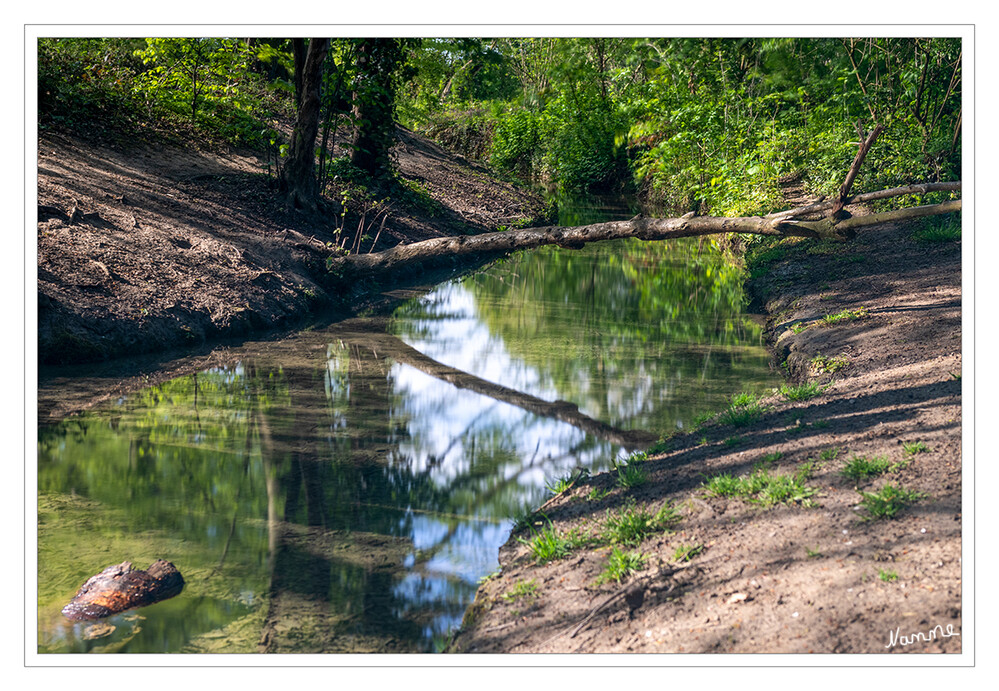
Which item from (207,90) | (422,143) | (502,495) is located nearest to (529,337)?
(502,495)

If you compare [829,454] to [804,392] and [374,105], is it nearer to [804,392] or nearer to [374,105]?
[804,392]

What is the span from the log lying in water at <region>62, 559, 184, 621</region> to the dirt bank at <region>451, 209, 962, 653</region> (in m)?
1.60

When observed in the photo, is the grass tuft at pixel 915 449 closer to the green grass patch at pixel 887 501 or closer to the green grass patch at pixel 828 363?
the green grass patch at pixel 887 501

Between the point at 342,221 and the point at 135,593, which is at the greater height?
the point at 342,221

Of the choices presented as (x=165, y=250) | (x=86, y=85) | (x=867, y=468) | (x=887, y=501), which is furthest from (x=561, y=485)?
(x=86, y=85)

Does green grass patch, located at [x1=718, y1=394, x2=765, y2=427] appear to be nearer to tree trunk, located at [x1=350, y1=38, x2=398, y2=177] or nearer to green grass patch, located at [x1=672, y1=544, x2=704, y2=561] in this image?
green grass patch, located at [x1=672, y1=544, x2=704, y2=561]

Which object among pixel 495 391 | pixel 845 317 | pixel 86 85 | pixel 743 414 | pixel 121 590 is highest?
pixel 86 85

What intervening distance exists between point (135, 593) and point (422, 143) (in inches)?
844

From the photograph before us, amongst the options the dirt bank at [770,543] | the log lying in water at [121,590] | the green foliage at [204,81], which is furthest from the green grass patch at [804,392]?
the green foliage at [204,81]

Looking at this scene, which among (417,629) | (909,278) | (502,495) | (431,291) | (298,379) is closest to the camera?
(417,629)

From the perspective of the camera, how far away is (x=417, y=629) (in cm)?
371

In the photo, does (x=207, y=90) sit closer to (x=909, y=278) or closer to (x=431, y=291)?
(x=431, y=291)
